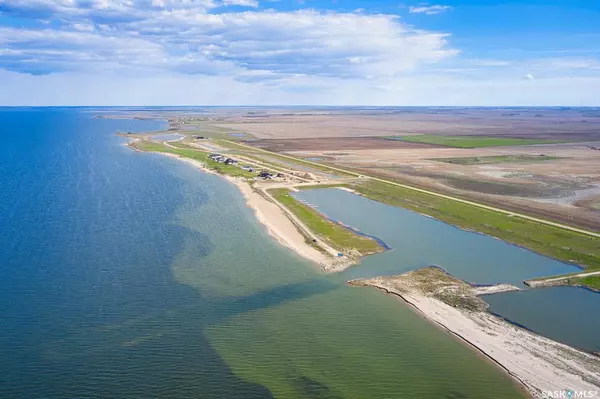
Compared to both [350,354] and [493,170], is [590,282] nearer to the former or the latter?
[350,354]

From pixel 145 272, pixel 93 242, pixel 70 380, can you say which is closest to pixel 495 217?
pixel 145 272

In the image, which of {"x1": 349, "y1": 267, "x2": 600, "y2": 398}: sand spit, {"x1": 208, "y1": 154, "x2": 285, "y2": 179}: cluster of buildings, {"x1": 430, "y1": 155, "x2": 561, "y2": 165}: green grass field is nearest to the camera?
{"x1": 349, "y1": 267, "x2": 600, "y2": 398}: sand spit

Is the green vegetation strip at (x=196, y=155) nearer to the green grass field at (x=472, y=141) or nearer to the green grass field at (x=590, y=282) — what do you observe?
the green grass field at (x=590, y=282)

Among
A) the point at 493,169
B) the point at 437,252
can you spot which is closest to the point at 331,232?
the point at 437,252

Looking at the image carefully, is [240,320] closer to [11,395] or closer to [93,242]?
[11,395]

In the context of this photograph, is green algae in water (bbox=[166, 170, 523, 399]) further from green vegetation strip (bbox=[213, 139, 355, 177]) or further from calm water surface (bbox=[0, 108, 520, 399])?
green vegetation strip (bbox=[213, 139, 355, 177])

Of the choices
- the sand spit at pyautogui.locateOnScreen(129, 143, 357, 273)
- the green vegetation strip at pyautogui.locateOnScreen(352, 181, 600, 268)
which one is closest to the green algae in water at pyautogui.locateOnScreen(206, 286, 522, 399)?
the sand spit at pyautogui.locateOnScreen(129, 143, 357, 273)
